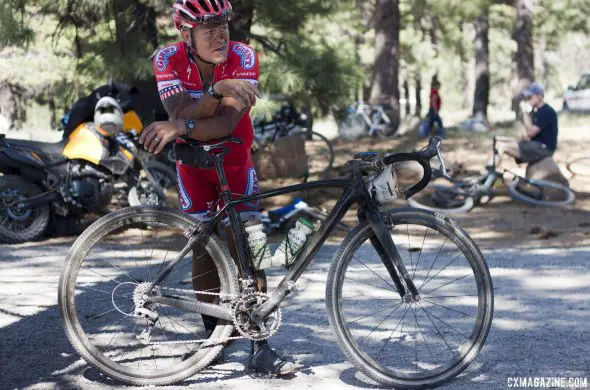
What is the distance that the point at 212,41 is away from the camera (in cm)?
423

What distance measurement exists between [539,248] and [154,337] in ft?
17.3

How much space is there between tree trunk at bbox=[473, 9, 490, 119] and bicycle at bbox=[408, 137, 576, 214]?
15.1 meters

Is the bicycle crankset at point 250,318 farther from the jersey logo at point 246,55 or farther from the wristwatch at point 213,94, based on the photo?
the jersey logo at point 246,55

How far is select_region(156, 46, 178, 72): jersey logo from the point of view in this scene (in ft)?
13.9

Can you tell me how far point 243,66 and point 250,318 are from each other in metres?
1.22

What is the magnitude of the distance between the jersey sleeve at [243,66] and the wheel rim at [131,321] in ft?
2.48

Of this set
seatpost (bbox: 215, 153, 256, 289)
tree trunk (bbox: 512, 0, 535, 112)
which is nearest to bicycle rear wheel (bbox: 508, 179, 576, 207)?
seatpost (bbox: 215, 153, 256, 289)

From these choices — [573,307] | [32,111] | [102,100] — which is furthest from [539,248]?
[32,111]

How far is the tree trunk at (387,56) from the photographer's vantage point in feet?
66.6

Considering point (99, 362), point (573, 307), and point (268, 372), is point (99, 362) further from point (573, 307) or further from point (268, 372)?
point (573, 307)

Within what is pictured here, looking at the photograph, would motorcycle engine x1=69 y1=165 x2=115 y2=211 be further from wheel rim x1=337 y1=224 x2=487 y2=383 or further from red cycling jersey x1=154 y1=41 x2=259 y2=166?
red cycling jersey x1=154 y1=41 x2=259 y2=166

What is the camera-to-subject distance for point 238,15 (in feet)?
39.4

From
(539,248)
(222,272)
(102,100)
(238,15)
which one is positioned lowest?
(539,248)

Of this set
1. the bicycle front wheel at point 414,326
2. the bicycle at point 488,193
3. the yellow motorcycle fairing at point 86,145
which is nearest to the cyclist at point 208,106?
the bicycle front wheel at point 414,326
